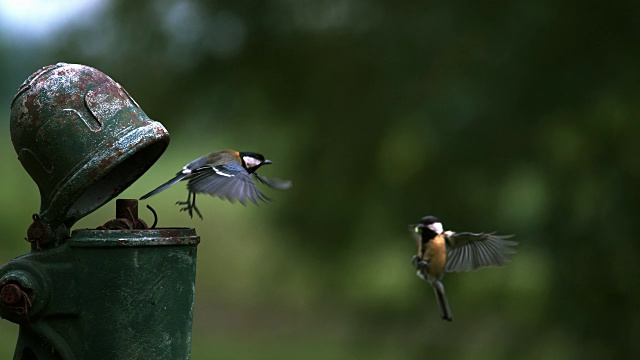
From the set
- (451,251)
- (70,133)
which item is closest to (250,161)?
(451,251)

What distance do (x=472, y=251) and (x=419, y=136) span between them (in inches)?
100

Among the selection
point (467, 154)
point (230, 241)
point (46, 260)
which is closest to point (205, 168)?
point (46, 260)

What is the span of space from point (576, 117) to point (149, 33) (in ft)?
11.5

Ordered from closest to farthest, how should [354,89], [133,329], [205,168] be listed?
1. [133,329]
2. [205,168]
3. [354,89]

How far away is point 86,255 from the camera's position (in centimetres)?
232

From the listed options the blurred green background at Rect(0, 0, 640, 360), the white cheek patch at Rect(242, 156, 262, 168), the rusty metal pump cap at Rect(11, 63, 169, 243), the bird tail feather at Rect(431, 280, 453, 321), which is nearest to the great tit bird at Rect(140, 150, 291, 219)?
the white cheek patch at Rect(242, 156, 262, 168)

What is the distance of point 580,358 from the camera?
6195 millimetres

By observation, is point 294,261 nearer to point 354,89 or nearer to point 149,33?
point 354,89

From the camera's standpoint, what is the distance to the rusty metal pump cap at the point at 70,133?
232 centimetres

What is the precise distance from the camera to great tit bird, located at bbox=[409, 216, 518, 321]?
4164 millimetres

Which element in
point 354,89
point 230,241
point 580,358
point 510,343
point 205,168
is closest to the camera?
point 205,168

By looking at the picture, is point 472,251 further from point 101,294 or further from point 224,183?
point 101,294

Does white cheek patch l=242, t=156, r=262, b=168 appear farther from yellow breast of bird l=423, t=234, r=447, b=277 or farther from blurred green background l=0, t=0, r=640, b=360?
blurred green background l=0, t=0, r=640, b=360

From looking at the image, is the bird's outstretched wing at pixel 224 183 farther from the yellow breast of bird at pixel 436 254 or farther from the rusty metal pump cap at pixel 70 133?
the yellow breast of bird at pixel 436 254
